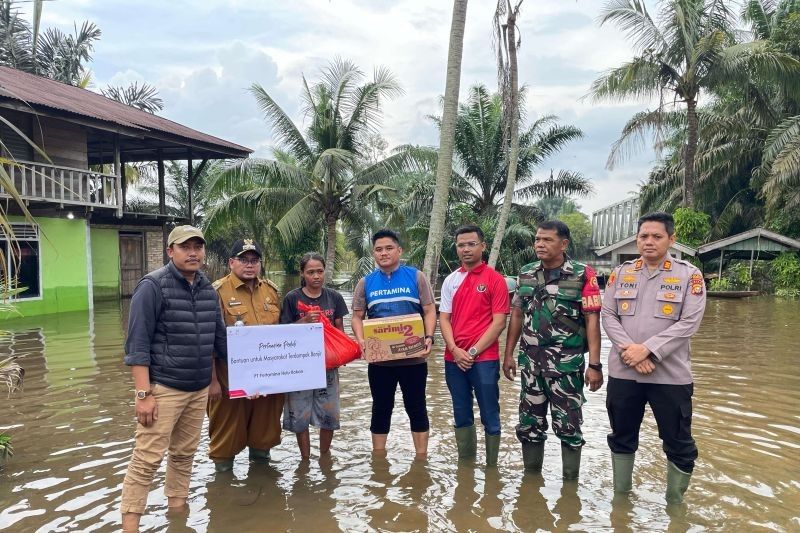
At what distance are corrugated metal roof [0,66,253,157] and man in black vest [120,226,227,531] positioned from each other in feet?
37.0

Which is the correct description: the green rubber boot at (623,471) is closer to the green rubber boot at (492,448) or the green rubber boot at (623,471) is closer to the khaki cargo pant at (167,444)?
the green rubber boot at (492,448)

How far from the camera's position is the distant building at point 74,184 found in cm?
1448

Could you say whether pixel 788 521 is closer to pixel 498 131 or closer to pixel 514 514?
pixel 514 514

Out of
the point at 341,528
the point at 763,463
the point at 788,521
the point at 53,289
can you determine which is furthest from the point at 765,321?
the point at 53,289

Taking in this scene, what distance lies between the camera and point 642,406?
12.7 feet

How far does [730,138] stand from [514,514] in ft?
79.5

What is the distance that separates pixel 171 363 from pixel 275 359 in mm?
791

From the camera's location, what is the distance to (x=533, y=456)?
173 inches

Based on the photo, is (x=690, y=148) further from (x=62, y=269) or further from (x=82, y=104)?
(x=62, y=269)

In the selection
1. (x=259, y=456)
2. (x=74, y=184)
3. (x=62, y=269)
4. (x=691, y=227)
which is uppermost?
(x=74, y=184)

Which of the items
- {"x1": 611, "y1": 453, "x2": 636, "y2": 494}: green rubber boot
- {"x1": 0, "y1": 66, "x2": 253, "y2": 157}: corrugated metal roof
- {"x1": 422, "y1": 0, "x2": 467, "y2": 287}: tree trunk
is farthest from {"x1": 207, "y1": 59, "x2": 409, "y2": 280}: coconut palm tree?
{"x1": 611, "y1": 453, "x2": 636, "y2": 494}: green rubber boot

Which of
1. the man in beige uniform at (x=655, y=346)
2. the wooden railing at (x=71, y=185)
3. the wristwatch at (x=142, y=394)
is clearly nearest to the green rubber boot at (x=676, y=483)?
the man in beige uniform at (x=655, y=346)

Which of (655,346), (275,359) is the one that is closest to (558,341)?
(655,346)

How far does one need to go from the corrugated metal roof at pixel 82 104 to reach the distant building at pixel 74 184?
0.05 metres
